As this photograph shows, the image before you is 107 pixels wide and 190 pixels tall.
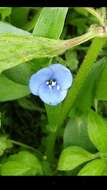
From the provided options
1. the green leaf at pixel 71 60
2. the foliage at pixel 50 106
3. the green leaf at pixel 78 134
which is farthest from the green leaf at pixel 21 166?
the green leaf at pixel 71 60

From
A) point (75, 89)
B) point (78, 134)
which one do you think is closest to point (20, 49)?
point (75, 89)

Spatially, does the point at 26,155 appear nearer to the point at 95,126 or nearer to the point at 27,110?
the point at 95,126

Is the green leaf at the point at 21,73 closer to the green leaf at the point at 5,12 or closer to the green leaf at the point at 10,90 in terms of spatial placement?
the green leaf at the point at 10,90

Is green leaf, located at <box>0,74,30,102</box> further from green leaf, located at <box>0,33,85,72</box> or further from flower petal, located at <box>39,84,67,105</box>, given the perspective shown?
green leaf, located at <box>0,33,85,72</box>

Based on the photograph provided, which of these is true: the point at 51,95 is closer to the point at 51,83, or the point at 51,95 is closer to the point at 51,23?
the point at 51,83

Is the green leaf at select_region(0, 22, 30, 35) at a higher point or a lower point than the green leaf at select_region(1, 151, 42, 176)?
higher

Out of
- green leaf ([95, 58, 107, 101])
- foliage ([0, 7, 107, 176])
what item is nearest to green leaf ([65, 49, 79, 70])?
foliage ([0, 7, 107, 176])
